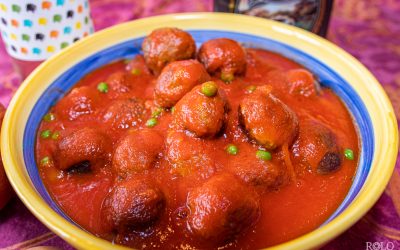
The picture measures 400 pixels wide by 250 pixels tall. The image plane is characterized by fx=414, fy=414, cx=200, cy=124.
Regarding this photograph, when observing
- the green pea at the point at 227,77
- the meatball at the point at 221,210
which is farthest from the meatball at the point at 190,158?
the green pea at the point at 227,77

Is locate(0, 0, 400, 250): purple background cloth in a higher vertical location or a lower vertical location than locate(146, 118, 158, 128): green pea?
lower

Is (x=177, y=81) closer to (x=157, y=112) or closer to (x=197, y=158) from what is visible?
(x=157, y=112)

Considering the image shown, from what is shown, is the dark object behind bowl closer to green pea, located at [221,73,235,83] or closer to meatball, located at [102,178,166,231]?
green pea, located at [221,73,235,83]

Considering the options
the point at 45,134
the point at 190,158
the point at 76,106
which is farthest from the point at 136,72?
the point at 190,158

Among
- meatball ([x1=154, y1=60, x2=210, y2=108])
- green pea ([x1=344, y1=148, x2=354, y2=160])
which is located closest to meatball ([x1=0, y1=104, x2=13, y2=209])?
meatball ([x1=154, y1=60, x2=210, y2=108])

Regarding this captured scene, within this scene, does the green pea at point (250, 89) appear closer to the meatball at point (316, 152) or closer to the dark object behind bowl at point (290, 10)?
the meatball at point (316, 152)
